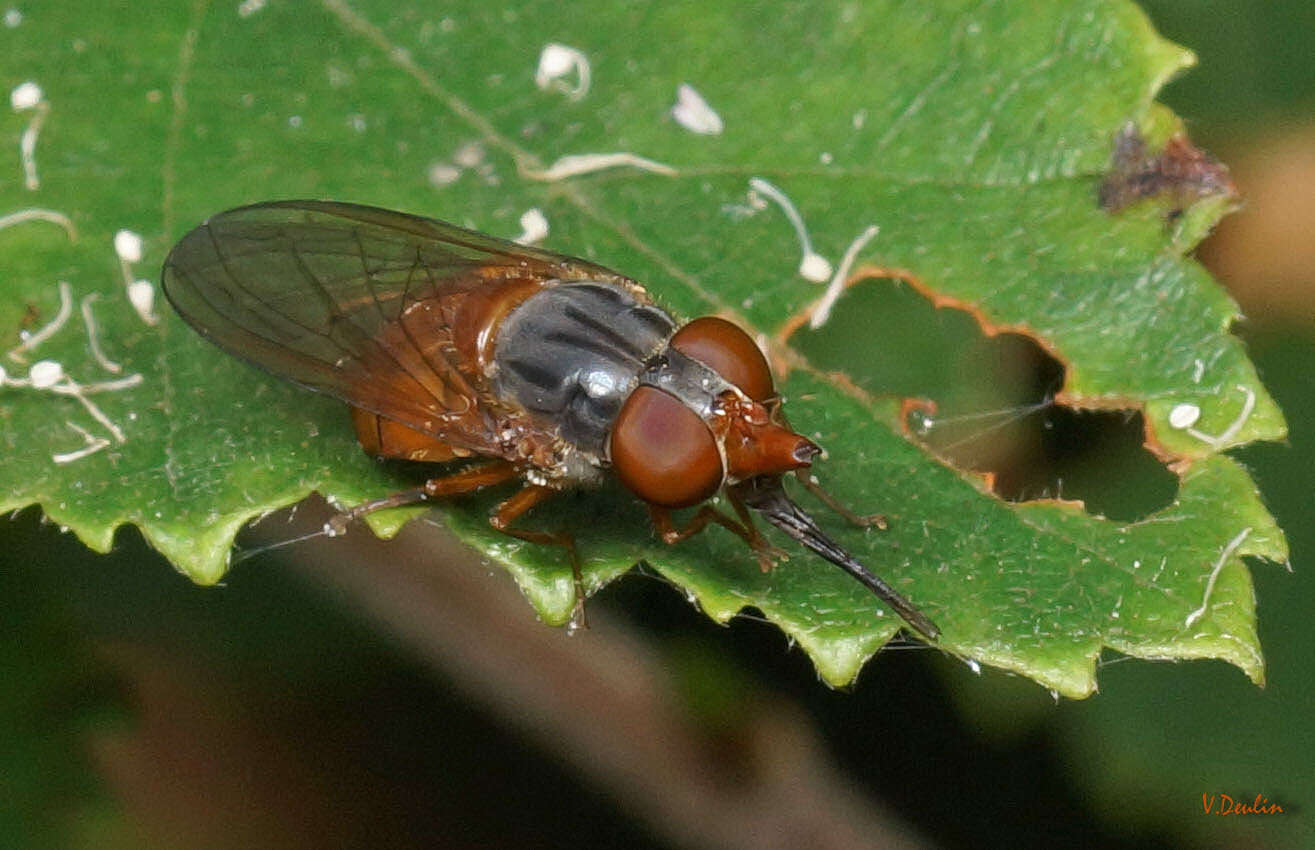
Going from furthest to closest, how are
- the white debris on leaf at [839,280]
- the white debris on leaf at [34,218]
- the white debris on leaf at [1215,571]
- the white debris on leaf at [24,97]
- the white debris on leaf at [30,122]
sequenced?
the white debris on leaf at [24,97]
the white debris on leaf at [30,122]
the white debris on leaf at [34,218]
the white debris on leaf at [839,280]
the white debris on leaf at [1215,571]

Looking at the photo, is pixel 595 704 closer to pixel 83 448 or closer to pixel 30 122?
pixel 83 448

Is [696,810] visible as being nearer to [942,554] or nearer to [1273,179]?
[942,554]

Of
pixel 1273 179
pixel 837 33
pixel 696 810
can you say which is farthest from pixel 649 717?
pixel 1273 179

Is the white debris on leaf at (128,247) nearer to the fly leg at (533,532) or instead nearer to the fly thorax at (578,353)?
the fly thorax at (578,353)

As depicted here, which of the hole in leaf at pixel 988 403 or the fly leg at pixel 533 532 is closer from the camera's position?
the fly leg at pixel 533 532

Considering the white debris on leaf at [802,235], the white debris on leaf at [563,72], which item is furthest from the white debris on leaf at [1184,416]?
the white debris on leaf at [563,72]

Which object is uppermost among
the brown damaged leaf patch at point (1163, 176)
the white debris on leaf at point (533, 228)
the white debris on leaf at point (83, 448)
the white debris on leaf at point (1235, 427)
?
the brown damaged leaf patch at point (1163, 176)
